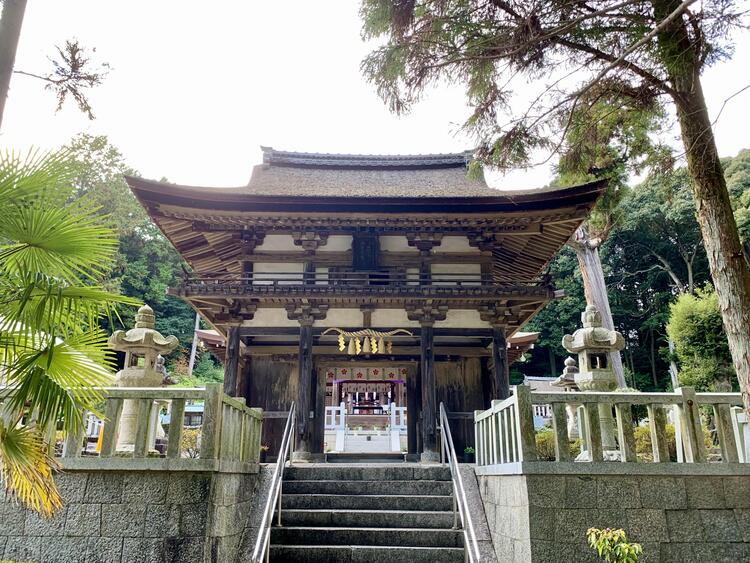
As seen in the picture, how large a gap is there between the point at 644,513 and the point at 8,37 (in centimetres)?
787

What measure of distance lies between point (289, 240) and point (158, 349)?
4.02m

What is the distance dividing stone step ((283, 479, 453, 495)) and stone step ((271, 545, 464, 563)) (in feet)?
3.60

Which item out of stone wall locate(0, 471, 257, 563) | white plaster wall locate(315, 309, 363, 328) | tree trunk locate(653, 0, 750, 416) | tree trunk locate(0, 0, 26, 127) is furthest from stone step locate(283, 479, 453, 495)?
tree trunk locate(0, 0, 26, 127)

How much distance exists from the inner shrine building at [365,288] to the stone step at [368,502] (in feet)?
7.58

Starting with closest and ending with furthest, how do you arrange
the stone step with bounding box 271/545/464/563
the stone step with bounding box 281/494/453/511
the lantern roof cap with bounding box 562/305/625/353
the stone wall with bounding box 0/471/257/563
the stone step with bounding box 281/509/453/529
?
the stone wall with bounding box 0/471/257/563 → the stone step with bounding box 271/545/464/563 → the stone step with bounding box 281/509/453/529 → the stone step with bounding box 281/494/453/511 → the lantern roof cap with bounding box 562/305/625/353

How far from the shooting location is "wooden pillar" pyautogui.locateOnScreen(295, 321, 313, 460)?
31.9 feet

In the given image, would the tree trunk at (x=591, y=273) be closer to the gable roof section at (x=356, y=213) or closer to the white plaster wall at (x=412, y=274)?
the gable roof section at (x=356, y=213)

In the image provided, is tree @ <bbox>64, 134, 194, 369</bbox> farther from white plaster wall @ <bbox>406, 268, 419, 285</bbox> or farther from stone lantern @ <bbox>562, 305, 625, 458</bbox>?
stone lantern @ <bbox>562, 305, 625, 458</bbox>

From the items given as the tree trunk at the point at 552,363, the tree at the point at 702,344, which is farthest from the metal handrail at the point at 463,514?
the tree trunk at the point at 552,363

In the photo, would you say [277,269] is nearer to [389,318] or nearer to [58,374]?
[389,318]

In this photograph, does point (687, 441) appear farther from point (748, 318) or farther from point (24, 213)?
point (24, 213)

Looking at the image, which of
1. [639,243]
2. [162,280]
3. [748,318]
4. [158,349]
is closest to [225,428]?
[158,349]

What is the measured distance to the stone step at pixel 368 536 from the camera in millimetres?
6613

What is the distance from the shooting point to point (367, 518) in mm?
6980
